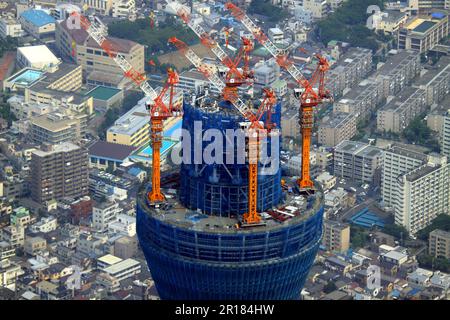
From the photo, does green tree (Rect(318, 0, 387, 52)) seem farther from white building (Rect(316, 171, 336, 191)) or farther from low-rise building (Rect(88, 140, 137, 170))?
low-rise building (Rect(88, 140, 137, 170))

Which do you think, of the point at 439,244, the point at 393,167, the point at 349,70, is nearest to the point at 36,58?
the point at 349,70

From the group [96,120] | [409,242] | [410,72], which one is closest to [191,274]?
[409,242]

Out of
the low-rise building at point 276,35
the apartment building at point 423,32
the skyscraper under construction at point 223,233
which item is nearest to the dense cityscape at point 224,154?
the skyscraper under construction at point 223,233

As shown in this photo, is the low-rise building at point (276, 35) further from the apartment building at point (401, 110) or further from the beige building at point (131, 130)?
the beige building at point (131, 130)

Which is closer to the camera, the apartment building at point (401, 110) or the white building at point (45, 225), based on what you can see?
the white building at point (45, 225)

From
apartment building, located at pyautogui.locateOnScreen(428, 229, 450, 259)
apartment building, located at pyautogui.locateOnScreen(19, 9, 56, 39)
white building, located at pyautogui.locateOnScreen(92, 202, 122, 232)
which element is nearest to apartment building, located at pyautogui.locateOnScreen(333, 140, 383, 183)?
apartment building, located at pyautogui.locateOnScreen(428, 229, 450, 259)

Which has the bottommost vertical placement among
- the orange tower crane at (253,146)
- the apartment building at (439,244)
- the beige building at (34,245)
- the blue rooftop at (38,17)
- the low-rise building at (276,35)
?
the apartment building at (439,244)

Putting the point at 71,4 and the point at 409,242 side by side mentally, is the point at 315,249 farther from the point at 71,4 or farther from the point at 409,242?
the point at 71,4

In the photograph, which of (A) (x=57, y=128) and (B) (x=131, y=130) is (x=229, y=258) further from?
(B) (x=131, y=130)
